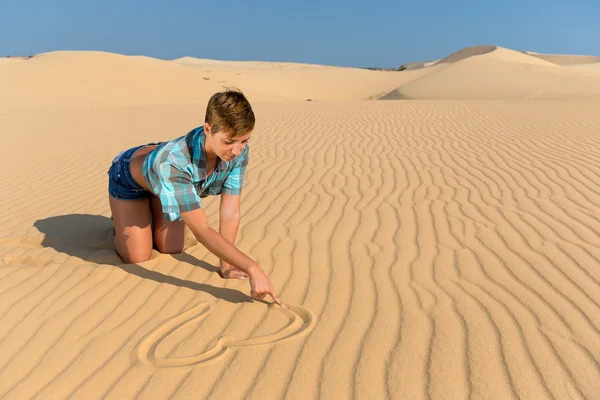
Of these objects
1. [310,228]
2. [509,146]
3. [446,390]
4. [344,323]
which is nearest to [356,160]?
[509,146]

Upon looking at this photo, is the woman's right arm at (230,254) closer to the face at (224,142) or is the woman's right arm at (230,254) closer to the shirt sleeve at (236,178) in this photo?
the face at (224,142)

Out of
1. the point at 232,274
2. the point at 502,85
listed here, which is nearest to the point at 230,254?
the point at 232,274

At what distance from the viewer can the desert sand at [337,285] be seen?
7.70 feet

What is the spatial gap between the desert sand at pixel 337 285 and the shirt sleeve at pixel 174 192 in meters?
0.60

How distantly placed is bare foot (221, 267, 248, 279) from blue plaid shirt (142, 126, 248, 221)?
0.59 m

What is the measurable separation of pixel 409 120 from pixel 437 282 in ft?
26.4

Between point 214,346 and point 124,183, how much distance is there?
1479 mm

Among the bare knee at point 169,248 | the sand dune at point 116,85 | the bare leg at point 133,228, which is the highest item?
the bare leg at point 133,228

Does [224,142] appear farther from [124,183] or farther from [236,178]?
[124,183]

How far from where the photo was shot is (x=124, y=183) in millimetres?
3523

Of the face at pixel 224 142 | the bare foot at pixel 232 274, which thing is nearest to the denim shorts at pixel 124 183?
the bare foot at pixel 232 274

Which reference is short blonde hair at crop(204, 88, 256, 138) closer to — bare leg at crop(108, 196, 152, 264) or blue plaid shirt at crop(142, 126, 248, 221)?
blue plaid shirt at crop(142, 126, 248, 221)

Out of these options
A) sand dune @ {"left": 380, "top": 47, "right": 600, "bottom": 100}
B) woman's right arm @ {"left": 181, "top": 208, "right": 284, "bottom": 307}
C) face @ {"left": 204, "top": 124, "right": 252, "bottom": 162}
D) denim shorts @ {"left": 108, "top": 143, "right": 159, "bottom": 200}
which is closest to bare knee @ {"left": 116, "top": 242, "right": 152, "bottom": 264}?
denim shorts @ {"left": 108, "top": 143, "right": 159, "bottom": 200}

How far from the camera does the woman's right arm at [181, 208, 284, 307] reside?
2.67m
